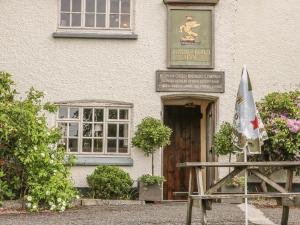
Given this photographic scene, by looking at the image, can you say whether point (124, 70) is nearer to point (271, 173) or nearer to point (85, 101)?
point (85, 101)

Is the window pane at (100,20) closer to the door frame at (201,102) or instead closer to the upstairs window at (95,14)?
the upstairs window at (95,14)

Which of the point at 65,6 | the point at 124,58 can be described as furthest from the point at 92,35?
the point at 65,6

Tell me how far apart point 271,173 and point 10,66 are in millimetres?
6411

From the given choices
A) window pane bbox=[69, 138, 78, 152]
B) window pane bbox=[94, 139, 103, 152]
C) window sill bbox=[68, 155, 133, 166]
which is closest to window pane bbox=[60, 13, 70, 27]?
window pane bbox=[69, 138, 78, 152]

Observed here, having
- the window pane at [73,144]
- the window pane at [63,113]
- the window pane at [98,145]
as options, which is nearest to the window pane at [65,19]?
the window pane at [63,113]

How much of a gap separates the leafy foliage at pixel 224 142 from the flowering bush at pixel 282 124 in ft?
2.41

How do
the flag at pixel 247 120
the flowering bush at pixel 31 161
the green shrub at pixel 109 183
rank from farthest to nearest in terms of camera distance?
the green shrub at pixel 109 183, the flowering bush at pixel 31 161, the flag at pixel 247 120

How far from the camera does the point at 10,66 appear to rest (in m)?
13.3

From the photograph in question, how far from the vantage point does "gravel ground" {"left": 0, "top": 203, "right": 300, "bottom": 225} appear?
8.69 metres

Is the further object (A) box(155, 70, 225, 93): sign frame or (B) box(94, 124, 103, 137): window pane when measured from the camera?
(B) box(94, 124, 103, 137): window pane

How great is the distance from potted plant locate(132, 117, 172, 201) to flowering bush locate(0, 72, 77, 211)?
180cm

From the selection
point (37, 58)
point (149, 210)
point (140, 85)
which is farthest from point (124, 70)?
point (149, 210)

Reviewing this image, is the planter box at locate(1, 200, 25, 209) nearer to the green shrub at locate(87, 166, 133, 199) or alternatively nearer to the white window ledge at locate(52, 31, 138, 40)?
the green shrub at locate(87, 166, 133, 199)

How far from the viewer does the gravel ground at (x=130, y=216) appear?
869cm
